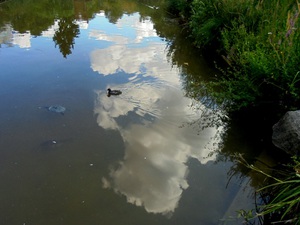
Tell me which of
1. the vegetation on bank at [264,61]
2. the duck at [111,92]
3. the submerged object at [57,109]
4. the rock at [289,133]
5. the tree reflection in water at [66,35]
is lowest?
the tree reflection in water at [66,35]

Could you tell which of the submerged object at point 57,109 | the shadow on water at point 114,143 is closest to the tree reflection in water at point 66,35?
the shadow on water at point 114,143

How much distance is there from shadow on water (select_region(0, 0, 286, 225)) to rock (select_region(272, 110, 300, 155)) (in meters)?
0.53

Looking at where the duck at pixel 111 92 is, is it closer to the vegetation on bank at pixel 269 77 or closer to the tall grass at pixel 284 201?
the vegetation on bank at pixel 269 77

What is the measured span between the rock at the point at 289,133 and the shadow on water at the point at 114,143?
532mm

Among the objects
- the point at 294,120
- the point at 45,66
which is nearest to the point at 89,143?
the point at 294,120

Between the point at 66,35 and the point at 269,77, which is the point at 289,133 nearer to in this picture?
the point at 269,77

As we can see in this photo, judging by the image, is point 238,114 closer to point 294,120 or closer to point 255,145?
point 255,145

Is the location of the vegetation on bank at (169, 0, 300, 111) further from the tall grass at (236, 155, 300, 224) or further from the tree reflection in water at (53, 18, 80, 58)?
the tree reflection in water at (53, 18, 80, 58)

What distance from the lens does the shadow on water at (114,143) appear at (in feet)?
12.8

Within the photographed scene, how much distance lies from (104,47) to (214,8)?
13.0ft

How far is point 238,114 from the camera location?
6082 mm

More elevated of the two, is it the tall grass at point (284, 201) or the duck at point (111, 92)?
the tall grass at point (284, 201)

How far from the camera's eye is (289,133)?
14.6 ft

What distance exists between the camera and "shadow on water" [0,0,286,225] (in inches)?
154
